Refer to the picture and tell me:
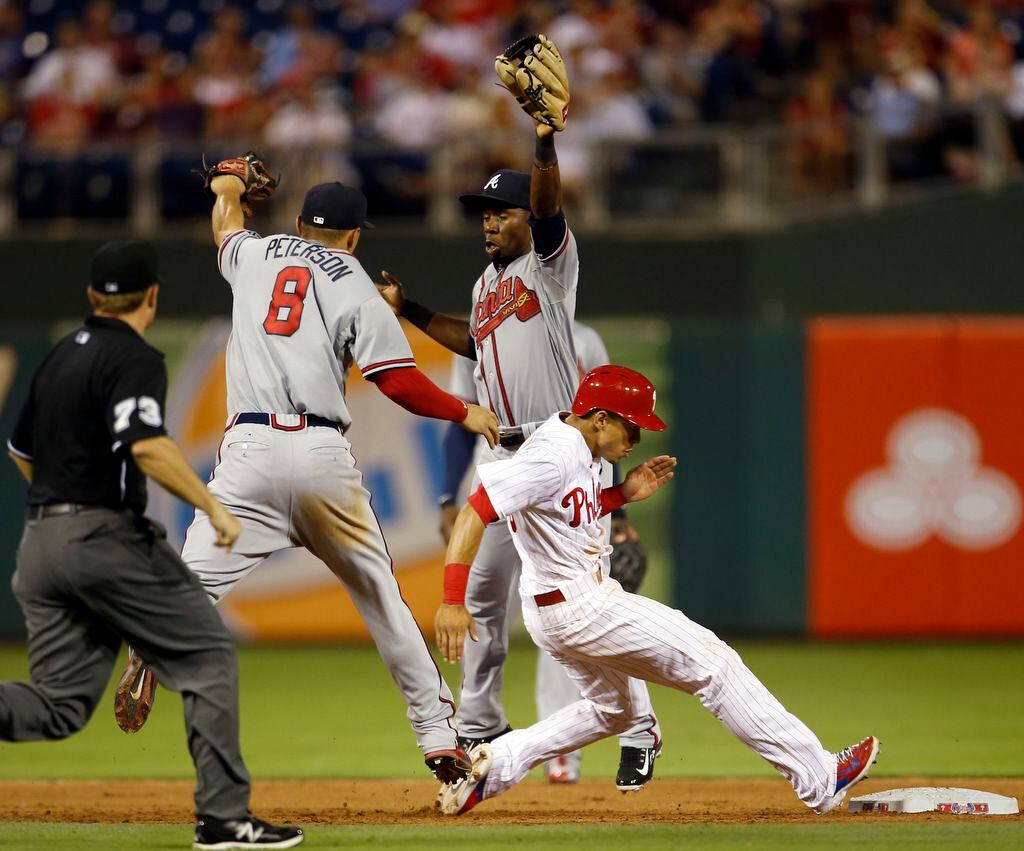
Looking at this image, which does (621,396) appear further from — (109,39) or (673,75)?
(109,39)

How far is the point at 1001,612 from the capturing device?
10.9 m

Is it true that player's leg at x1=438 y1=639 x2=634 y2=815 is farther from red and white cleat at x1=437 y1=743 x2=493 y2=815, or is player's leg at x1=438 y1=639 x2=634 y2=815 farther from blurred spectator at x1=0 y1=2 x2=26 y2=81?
blurred spectator at x1=0 y1=2 x2=26 y2=81

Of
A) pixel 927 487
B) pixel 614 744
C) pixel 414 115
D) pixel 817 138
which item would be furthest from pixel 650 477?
pixel 414 115

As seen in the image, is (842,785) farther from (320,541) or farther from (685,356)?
(685,356)

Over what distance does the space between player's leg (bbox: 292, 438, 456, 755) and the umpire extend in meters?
0.72

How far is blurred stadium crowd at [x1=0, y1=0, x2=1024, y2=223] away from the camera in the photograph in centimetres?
1209

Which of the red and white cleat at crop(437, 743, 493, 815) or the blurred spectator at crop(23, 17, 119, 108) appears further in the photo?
the blurred spectator at crop(23, 17, 119, 108)

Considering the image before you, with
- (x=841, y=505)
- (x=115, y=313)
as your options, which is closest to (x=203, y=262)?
(x=841, y=505)

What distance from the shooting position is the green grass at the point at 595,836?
466 cm

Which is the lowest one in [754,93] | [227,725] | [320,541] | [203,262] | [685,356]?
Result: [227,725]

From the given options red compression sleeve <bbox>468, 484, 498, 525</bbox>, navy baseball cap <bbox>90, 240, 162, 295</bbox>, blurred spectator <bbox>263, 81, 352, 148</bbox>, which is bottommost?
red compression sleeve <bbox>468, 484, 498, 525</bbox>

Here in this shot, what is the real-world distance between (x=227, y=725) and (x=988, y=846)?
7.03 ft

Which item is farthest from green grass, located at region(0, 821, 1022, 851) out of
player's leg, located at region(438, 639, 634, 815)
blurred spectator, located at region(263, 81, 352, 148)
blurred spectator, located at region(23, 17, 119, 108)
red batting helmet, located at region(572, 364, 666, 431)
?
blurred spectator, located at region(23, 17, 119, 108)

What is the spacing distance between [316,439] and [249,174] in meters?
1.14
